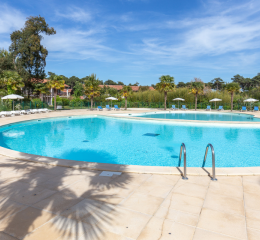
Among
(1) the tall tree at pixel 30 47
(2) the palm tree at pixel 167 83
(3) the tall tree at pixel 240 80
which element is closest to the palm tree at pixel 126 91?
(2) the palm tree at pixel 167 83

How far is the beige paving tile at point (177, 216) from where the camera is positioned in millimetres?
2781

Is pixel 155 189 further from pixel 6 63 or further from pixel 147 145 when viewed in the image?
pixel 6 63

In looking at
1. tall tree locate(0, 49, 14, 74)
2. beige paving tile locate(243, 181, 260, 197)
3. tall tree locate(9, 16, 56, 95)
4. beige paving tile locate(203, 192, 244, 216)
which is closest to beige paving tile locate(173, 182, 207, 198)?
beige paving tile locate(203, 192, 244, 216)

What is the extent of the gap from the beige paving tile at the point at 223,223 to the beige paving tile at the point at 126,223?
80cm

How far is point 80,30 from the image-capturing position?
2142 centimetres

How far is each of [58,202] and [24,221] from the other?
60cm

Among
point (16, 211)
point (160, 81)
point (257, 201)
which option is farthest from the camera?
point (160, 81)

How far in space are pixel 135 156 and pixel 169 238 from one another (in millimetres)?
5563

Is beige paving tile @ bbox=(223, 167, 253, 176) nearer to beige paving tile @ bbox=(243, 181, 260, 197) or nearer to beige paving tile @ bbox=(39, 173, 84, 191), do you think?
beige paving tile @ bbox=(243, 181, 260, 197)

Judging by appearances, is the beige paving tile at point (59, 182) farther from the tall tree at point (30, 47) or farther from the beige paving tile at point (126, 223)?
the tall tree at point (30, 47)

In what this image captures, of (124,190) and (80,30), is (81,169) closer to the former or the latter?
(124,190)

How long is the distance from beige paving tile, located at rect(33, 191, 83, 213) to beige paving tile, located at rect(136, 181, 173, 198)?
1185 millimetres

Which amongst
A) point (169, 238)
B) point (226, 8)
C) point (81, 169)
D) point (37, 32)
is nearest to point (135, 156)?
point (81, 169)

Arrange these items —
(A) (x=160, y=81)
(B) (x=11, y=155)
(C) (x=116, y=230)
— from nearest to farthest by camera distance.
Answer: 1. (C) (x=116, y=230)
2. (B) (x=11, y=155)
3. (A) (x=160, y=81)
